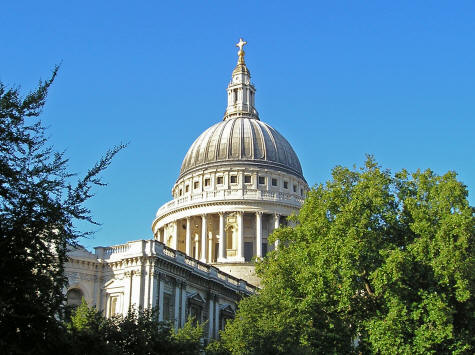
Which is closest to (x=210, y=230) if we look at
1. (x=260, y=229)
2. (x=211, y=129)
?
(x=260, y=229)

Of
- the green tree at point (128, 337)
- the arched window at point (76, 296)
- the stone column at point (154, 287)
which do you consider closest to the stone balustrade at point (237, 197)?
the stone column at point (154, 287)

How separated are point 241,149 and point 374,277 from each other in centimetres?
5326

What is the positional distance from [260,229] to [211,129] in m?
19.6

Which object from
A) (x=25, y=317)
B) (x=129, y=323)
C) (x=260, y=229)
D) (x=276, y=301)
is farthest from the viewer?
(x=260, y=229)

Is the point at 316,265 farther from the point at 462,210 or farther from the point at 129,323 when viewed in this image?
the point at 129,323

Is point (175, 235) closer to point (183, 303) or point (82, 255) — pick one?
point (183, 303)

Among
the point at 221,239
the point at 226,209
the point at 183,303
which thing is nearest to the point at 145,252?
the point at 183,303

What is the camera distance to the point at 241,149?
93.6 m

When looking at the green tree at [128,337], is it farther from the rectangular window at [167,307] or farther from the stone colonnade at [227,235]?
the stone colonnade at [227,235]

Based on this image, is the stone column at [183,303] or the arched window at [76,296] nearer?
the arched window at [76,296]

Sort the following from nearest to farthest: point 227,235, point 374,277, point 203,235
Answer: point 374,277 → point 203,235 → point 227,235

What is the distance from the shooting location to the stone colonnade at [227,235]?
85.8m

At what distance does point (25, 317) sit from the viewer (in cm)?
2161

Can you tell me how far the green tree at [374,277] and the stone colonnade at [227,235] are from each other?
1484 inches
